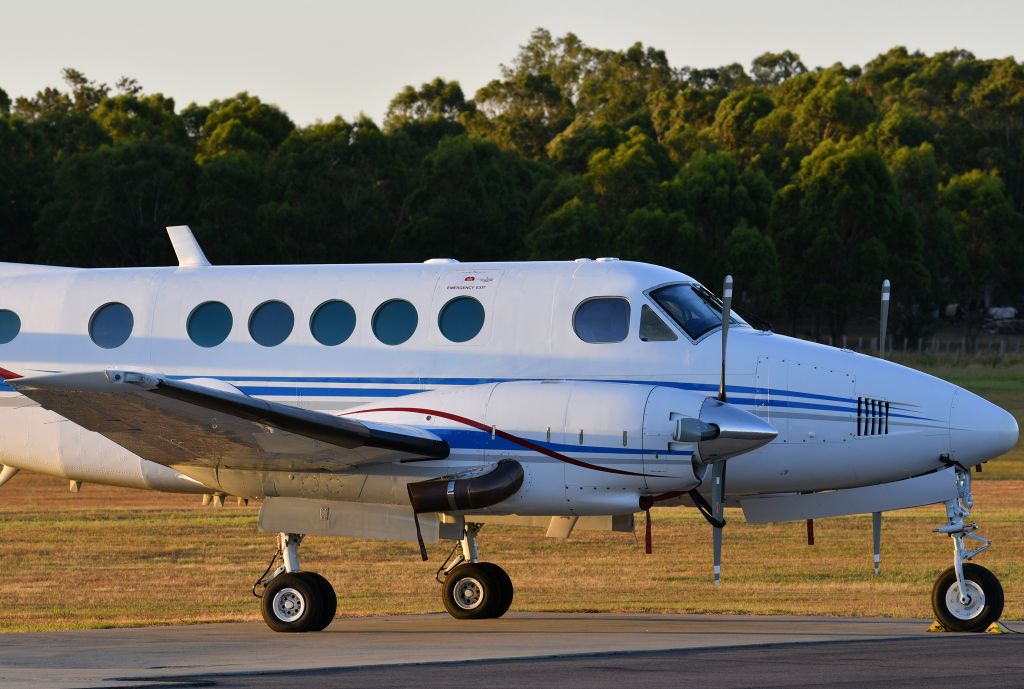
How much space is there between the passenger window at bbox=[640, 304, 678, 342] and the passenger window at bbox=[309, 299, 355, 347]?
3000 millimetres

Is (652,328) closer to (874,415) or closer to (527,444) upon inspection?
(527,444)

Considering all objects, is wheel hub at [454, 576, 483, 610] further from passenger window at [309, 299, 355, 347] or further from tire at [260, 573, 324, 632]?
passenger window at [309, 299, 355, 347]

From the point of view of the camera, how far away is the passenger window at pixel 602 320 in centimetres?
1543

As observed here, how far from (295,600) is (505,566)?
8246mm

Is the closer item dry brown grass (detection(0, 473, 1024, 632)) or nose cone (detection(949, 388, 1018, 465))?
nose cone (detection(949, 388, 1018, 465))

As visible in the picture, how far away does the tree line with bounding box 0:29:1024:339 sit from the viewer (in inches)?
2314

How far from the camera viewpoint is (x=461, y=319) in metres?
15.8

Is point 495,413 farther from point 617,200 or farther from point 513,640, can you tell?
point 617,200

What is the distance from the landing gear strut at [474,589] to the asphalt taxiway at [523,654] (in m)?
0.20

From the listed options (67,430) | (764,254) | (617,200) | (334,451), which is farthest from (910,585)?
(617,200)

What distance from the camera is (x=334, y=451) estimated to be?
14.9 m

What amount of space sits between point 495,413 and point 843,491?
363cm

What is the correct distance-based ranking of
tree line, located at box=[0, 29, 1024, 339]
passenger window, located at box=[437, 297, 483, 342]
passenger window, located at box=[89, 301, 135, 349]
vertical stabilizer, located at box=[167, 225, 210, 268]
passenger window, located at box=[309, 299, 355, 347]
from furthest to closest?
tree line, located at box=[0, 29, 1024, 339] < vertical stabilizer, located at box=[167, 225, 210, 268] < passenger window, located at box=[89, 301, 135, 349] < passenger window, located at box=[309, 299, 355, 347] < passenger window, located at box=[437, 297, 483, 342]

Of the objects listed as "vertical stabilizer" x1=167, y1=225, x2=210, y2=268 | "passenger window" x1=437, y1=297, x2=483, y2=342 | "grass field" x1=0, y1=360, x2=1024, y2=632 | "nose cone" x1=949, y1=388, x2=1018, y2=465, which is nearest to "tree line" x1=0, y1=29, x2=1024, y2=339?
"grass field" x1=0, y1=360, x2=1024, y2=632
